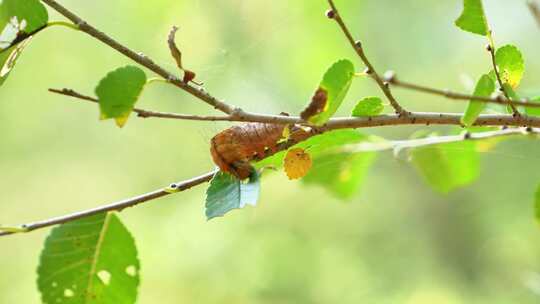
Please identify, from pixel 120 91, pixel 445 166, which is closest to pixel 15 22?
pixel 120 91

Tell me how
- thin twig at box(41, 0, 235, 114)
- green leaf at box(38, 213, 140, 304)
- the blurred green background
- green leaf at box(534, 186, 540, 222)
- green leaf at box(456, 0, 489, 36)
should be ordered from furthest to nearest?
1. the blurred green background
2. green leaf at box(534, 186, 540, 222)
3. green leaf at box(38, 213, 140, 304)
4. green leaf at box(456, 0, 489, 36)
5. thin twig at box(41, 0, 235, 114)

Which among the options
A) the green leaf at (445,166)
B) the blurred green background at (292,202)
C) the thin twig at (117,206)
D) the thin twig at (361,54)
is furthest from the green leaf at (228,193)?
the blurred green background at (292,202)

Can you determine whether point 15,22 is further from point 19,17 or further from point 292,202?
point 292,202

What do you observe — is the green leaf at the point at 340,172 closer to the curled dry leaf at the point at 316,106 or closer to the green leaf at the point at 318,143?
the green leaf at the point at 318,143

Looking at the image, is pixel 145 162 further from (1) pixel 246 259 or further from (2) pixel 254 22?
(2) pixel 254 22

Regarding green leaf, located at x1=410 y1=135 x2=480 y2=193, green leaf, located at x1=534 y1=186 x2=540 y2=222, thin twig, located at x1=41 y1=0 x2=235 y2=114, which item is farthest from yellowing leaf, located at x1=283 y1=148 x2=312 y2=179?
green leaf, located at x1=410 y1=135 x2=480 y2=193

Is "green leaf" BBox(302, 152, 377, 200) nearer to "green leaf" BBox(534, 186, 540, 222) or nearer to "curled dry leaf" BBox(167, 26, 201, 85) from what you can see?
"green leaf" BBox(534, 186, 540, 222)
